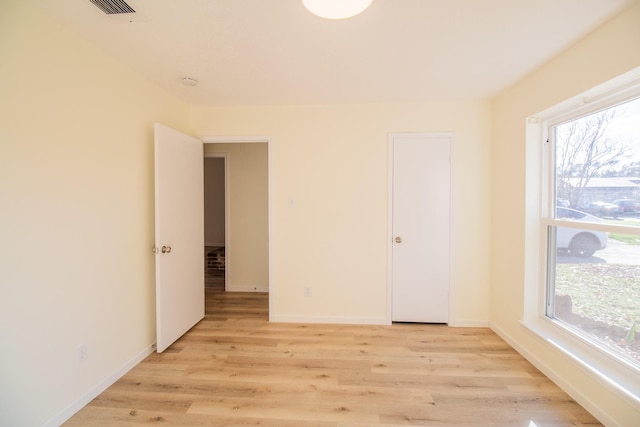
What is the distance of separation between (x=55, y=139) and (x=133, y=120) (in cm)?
68

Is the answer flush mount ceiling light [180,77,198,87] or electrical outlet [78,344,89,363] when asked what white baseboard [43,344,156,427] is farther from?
flush mount ceiling light [180,77,198,87]

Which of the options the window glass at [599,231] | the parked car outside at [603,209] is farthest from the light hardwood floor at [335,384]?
the parked car outside at [603,209]

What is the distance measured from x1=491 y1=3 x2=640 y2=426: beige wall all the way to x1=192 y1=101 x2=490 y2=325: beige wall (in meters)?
0.18

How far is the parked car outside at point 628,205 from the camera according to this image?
156 centimetres

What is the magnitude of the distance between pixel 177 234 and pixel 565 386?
3.39 metres

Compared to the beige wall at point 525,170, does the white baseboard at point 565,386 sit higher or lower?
lower

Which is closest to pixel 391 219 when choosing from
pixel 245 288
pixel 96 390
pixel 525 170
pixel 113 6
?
pixel 525 170

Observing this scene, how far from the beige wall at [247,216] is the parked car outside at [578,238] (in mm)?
3410

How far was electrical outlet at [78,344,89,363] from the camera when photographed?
1.73 m

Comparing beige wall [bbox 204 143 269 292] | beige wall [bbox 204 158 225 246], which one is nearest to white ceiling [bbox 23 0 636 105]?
beige wall [bbox 204 143 269 292]

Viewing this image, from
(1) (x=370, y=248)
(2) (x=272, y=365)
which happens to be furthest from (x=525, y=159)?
(2) (x=272, y=365)

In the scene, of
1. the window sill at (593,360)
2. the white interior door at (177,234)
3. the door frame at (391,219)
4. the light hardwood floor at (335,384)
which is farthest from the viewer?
the door frame at (391,219)

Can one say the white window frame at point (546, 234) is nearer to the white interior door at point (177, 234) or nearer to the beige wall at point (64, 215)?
the white interior door at point (177, 234)

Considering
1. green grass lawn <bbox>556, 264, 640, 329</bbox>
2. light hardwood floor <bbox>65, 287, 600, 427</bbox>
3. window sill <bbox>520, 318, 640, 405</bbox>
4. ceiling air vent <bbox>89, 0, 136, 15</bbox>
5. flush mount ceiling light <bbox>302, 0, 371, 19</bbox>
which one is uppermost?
ceiling air vent <bbox>89, 0, 136, 15</bbox>
